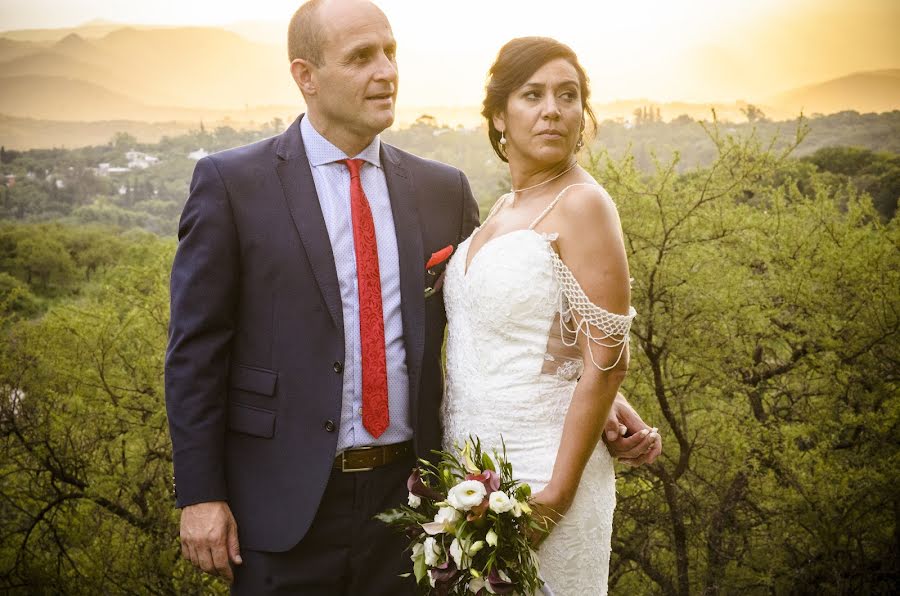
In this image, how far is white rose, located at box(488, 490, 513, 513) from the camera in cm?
216

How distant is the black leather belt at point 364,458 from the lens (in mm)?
2713

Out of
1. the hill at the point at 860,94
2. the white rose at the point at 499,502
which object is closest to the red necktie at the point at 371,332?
the white rose at the point at 499,502

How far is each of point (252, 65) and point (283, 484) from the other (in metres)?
57.9

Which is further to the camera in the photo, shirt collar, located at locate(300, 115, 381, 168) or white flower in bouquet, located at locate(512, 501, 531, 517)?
shirt collar, located at locate(300, 115, 381, 168)

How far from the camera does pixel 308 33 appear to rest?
281cm

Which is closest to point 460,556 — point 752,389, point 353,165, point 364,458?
point 364,458

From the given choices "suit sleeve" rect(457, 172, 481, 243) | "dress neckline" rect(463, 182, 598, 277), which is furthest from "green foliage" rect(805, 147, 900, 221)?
"dress neckline" rect(463, 182, 598, 277)

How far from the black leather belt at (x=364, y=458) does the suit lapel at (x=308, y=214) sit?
46 cm

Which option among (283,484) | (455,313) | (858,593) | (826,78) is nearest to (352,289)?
(455,313)

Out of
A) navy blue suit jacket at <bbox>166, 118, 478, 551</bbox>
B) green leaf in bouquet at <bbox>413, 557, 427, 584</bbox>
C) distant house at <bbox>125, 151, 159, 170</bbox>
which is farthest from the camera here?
distant house at <bbox>125, 151, 159, 170</bbox>

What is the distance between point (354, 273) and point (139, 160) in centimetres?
3318

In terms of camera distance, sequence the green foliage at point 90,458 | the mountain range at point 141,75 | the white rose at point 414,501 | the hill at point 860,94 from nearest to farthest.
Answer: the white rose at point 414,501
the green foliage at point 90,458
the hill at point 860,94
the mountain range at point 141,75

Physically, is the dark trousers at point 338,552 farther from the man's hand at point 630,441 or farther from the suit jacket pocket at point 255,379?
the man's hand at point 630,441

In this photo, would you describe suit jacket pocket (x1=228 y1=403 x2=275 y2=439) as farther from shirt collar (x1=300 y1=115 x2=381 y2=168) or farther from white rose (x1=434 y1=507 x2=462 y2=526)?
shirt collar (x1=300 y1=115 x2=381 y2=168)
